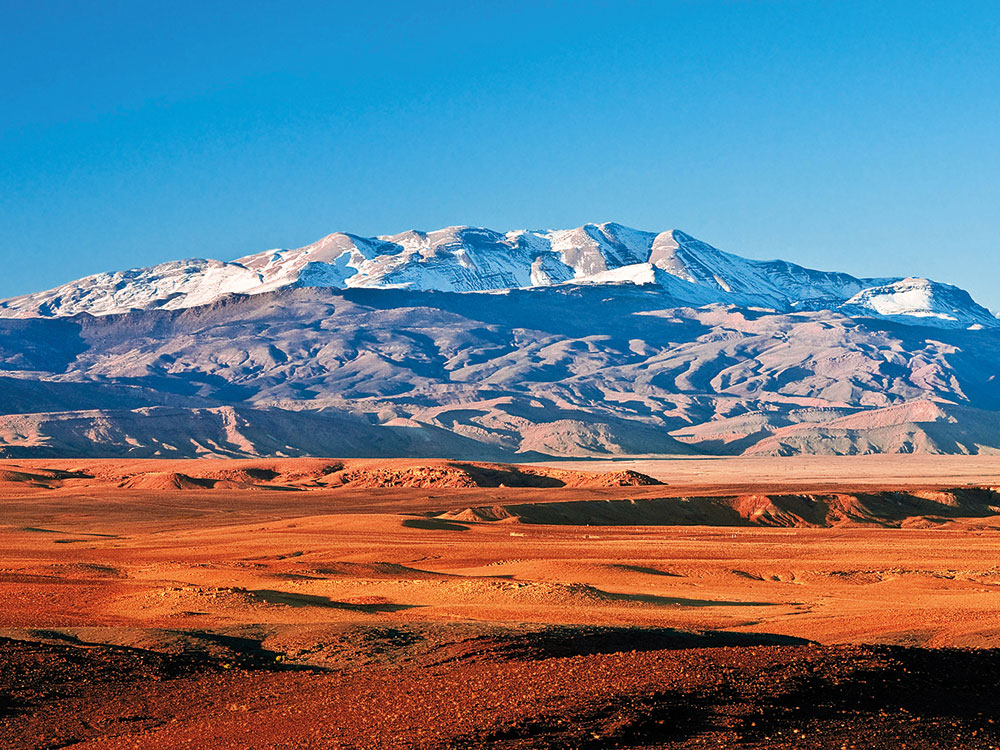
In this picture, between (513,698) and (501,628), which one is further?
(501,628)

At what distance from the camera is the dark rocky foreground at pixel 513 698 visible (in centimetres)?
1455

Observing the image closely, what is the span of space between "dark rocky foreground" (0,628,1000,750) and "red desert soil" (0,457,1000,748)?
6cm

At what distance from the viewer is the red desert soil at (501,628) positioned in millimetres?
15250

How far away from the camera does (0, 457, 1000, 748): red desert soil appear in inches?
600

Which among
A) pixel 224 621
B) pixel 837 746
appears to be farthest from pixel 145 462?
pixel 837 746

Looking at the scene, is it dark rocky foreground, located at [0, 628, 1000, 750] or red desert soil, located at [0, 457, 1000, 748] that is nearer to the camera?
dark rocky foreground, located at [0, 628, 1000, 750]

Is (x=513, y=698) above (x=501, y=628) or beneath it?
above

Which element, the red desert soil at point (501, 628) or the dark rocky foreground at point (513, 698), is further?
the red desert soil at point (501, 628)

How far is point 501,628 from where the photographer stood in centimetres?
2378

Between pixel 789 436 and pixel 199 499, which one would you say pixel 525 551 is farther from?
pixel 789 436

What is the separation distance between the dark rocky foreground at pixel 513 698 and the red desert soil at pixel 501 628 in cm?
6

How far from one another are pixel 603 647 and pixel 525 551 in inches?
1041

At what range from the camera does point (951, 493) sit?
77125 millimetres

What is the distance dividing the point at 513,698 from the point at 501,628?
7840mm
